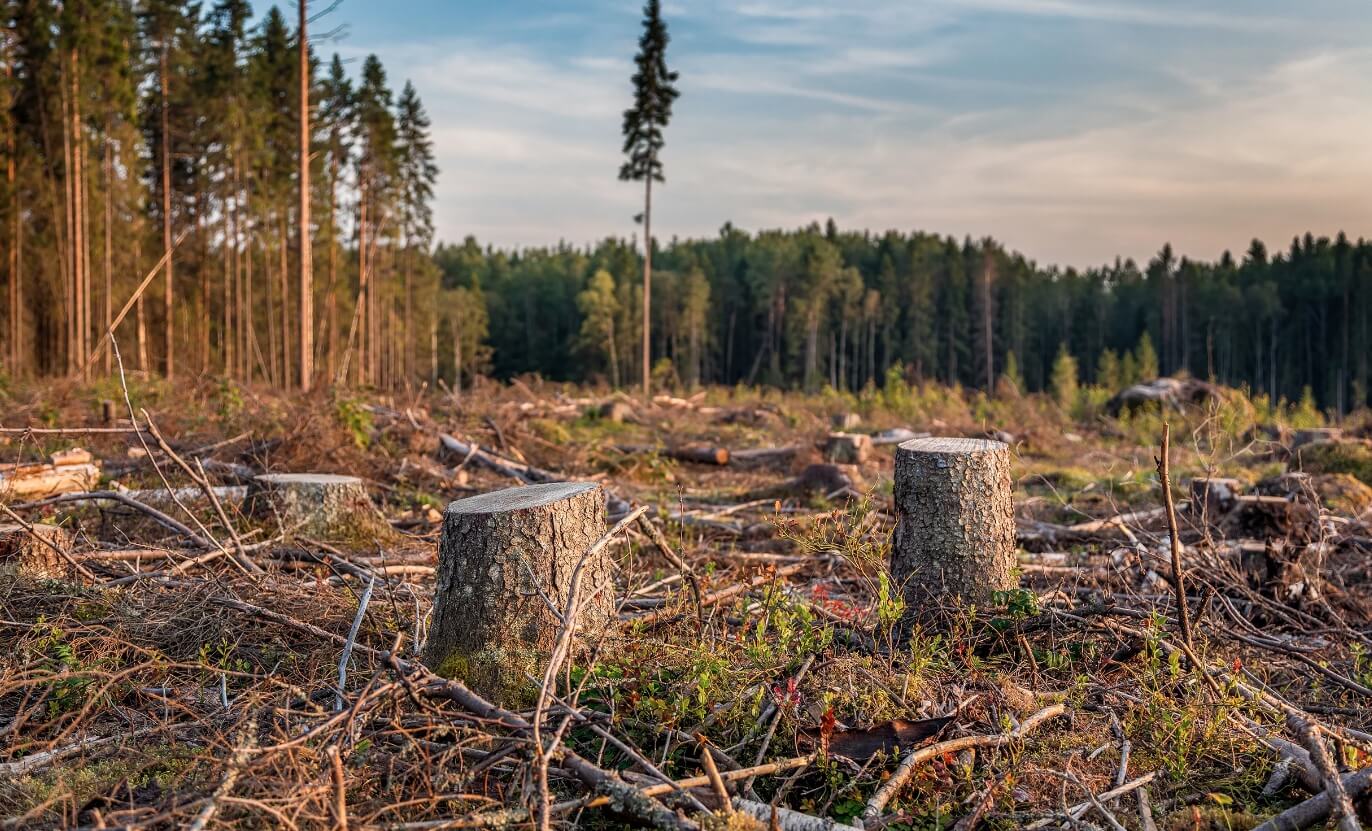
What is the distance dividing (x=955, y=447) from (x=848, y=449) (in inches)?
341

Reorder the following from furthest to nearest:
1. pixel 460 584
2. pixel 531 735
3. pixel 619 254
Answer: pixel 619 254 < pixel 460 584 < pixel 531 735

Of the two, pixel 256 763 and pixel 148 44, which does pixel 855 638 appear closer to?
pixel 256 763

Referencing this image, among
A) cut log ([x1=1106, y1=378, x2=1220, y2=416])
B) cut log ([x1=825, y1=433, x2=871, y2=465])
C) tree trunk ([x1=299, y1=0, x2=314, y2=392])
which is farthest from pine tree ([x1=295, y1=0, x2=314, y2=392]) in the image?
cut log ([x1=1106, y1=378, x2=1220, y2=416])

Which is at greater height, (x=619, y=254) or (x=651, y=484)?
(x=619, y=254)

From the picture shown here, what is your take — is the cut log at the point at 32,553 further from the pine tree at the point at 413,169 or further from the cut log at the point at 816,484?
the pine tree at the point at 413,169

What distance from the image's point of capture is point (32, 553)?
5227mm

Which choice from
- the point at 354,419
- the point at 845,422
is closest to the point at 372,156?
the point at 845,422

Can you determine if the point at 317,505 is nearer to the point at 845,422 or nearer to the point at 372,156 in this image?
the point at 845,422

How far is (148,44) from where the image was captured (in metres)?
27.8

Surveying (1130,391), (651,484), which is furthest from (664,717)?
(1130,391)

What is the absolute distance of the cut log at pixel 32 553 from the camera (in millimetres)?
5117

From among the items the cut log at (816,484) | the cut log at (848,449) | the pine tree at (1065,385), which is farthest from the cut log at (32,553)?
the pine tree at (1065,385)

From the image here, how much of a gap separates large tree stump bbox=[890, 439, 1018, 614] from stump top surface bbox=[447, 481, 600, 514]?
161cm

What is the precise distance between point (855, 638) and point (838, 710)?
1.14 m
